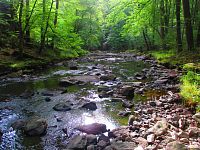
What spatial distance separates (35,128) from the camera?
784 centimetres

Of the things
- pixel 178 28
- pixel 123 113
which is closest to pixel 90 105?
pixel 123 113

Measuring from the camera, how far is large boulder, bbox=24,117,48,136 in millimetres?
7735

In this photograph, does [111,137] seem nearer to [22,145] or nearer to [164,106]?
[22,145]

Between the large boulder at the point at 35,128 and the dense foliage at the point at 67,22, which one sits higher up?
the dense foliage at the point at 67,22

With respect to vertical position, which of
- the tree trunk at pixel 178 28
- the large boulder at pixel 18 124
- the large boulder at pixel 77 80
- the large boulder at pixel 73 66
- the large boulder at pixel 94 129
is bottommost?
the large boulder at pixel 94 129

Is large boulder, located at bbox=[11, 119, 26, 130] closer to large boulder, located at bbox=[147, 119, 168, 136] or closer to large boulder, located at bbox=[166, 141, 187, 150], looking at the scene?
large boulder, located at bbox=[147, 119, 168, 136]

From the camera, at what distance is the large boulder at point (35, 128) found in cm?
774

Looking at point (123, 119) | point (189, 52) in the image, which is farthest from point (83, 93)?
point (189, 52)

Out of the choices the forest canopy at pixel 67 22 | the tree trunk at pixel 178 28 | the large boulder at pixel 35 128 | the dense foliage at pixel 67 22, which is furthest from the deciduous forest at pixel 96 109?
the tree trunk at pixel 178 28

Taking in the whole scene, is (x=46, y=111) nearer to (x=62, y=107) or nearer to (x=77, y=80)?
(x=62, y=107)

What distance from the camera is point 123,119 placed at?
8.96m

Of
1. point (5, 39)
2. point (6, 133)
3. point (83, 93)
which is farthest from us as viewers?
point (5, 39)

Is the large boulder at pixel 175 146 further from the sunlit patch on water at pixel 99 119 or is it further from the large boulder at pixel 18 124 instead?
the large boulder at pixel 18 124

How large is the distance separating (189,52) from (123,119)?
40.2 ft
